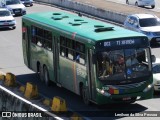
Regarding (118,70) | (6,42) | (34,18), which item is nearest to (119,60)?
(118,70)

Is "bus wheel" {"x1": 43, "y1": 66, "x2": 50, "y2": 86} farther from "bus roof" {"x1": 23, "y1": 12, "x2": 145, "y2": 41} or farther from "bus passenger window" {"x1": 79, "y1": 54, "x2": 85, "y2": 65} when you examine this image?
"bus passenger window" {"x1": 79, "y1": 54, "x2": 85, "y2": 65}

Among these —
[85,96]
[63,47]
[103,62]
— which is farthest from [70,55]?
[103,62]

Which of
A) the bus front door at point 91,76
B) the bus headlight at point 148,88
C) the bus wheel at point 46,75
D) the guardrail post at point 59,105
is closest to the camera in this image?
the guardrail post at point 59,105

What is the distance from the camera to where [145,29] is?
35188mm

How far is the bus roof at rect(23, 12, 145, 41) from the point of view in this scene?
19859 millimetres

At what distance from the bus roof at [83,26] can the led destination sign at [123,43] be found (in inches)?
6.8

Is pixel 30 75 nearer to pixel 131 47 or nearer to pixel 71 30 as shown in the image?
pixel 71 30

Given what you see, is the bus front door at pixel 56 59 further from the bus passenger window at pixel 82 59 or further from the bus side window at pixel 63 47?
the bus passenger window at pixel 82 59

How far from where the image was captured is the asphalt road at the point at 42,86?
20.0m

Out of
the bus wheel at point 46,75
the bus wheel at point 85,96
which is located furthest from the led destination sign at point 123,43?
the bus wheel at point 46,75

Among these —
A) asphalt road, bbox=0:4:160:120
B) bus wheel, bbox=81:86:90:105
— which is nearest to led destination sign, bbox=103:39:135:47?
bus wheel, bbox=81:86:90:105

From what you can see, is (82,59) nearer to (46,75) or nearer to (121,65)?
(121,65)

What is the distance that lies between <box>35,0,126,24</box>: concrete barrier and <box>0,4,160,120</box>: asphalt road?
22.8 feet

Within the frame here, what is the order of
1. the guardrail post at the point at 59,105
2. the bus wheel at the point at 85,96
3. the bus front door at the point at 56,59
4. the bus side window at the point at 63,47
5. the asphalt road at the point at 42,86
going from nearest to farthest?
the guardrail post at the point at 59,105 → the asphalt road at the point at 42,86 → the bus wheel at the point at 85,96 → the bus side window at the point at 63,47 → the bus front door at the point at 56,59
